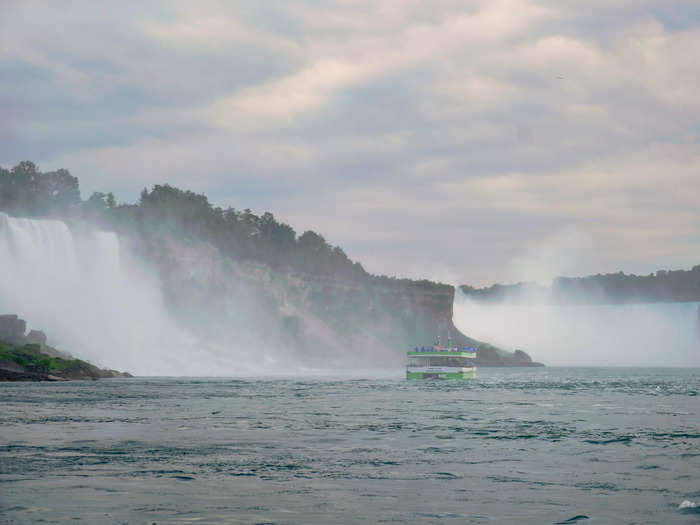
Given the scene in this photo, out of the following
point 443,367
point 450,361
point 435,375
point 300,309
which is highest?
point 300,309

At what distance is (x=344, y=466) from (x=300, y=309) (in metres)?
137

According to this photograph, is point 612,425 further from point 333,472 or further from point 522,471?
point 333,472

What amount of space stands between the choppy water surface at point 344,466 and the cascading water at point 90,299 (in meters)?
65.0

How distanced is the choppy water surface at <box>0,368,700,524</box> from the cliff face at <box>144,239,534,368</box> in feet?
308

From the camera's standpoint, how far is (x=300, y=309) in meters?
159

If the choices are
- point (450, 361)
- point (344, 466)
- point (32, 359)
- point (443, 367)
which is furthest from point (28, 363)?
point (344, 466)

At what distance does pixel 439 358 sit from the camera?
11338cm

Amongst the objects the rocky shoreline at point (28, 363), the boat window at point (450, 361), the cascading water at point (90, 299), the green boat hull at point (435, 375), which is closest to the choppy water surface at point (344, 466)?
the rocky shoreline at point (28, 363)

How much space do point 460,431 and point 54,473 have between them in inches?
602

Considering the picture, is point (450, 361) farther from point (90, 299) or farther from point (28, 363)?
point (28, 363)

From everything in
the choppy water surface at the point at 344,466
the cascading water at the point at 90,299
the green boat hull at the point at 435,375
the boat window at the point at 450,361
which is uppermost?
the cascading water at the point at 90,299

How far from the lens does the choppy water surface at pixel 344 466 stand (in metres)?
15.9

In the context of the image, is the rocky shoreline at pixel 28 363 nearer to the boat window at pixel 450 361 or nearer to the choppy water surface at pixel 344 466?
the choppy water surface at pixel 344 466

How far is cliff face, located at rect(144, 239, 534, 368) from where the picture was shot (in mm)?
135750
